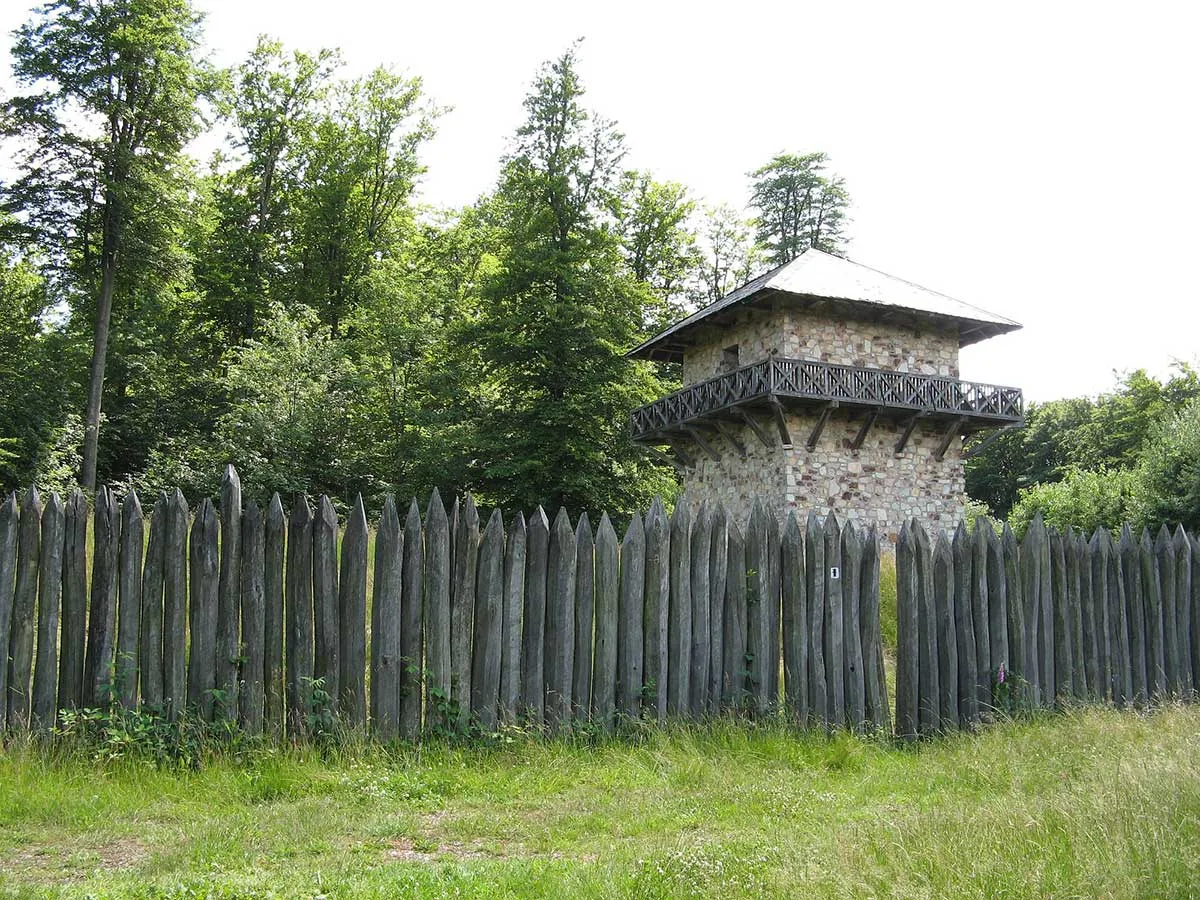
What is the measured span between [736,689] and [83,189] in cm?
2400

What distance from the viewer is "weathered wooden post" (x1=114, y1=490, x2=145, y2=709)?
5.45 m

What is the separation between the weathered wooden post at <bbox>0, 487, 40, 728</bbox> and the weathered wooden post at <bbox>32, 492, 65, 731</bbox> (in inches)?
1.4

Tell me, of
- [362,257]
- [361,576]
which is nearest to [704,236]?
[362,257]

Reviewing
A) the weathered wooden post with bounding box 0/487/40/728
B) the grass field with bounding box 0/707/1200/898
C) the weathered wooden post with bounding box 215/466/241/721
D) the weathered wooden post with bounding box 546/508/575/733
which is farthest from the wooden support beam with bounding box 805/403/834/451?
the weathered wooden post with bounding box 0/487/40/728

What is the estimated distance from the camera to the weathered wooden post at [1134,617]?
8.64m

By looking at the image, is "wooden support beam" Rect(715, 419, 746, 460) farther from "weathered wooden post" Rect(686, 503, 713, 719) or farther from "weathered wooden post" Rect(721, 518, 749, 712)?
"weathered wooden post" Rect(686, 503, 713, 719)

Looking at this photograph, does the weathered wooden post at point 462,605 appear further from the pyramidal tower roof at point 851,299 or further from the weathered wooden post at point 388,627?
Result: the pyramidal tower roof at point 851,299

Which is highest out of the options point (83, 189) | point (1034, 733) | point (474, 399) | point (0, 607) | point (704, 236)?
point (704, 236)

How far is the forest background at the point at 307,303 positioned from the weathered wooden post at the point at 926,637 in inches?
645

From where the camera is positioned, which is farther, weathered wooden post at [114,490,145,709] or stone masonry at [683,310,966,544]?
stone masonry at [683,310,966,544]

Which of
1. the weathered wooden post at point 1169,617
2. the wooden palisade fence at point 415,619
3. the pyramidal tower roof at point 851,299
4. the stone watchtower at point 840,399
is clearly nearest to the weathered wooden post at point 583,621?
the wooden palisade fence at point 415,619

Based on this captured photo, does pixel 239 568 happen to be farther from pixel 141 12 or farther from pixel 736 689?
pixel 141 12

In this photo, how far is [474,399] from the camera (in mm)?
26359

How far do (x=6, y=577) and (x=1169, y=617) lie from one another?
30.0 feet
